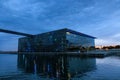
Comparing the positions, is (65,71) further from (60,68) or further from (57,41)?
(57,41)

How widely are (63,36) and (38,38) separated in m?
32.3

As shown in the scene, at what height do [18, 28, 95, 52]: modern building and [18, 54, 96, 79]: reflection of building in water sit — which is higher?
[18, 28, 95, 52]: modern building

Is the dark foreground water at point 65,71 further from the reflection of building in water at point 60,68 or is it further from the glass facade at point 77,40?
the glass facade at point 77,40

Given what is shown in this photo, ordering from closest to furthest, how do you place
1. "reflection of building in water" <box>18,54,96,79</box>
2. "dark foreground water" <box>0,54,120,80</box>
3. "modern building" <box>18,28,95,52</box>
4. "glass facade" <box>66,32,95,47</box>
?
"dark foreground water" <box>0,54,120,80</box> < "reflection of building in water" <box>18,54,96,79</box> < "modern building" <box>18,28,95,52</box> < "glass facade" <box>66,32,95,47</box>

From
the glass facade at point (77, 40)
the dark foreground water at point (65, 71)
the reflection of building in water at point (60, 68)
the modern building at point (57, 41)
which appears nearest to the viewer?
the dark foreground water at point (65, 71)

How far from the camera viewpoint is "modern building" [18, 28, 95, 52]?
98875 millimetres

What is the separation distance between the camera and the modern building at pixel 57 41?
98.9 m

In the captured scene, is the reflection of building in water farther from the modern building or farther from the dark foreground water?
the modern building

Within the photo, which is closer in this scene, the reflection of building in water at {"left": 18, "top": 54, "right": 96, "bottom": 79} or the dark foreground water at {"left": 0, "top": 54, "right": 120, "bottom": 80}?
the dark foreground water at {"left": 0, "top": 54, "right": 120, "bottom": 80}

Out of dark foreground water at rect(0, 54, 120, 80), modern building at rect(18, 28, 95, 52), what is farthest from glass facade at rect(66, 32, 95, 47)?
dark foreground water at rect(0, 54, 120, 80)

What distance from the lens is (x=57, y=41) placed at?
10225cm

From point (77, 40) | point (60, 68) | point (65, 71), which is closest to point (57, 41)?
point (77, 40)

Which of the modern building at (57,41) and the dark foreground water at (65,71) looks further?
the modern building at (57,41)

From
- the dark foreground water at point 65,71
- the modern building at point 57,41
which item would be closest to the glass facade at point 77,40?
the modern building at point 57,41
